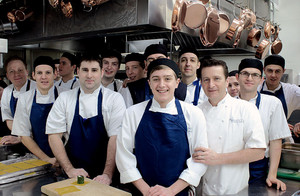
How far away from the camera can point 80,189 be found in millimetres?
1396

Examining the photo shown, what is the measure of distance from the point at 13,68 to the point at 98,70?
139 cm

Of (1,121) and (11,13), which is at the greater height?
(11,13)

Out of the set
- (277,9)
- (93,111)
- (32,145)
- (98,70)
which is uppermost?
(277,9)

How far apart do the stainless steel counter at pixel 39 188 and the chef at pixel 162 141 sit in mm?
388

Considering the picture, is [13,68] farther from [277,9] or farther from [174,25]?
[277,9]

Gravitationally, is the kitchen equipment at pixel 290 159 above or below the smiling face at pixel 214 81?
below

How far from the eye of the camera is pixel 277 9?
514cm

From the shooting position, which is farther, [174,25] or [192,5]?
[192,5]

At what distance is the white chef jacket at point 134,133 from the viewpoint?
5.17ft

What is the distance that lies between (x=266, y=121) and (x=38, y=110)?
177cm

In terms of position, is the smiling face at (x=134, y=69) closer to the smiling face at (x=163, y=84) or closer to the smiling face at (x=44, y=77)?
the smiling face at (x=44, y=77)

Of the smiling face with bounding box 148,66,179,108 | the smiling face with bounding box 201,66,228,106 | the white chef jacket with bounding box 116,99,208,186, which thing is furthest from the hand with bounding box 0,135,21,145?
the smiling face with bounding box 201,66,228,106

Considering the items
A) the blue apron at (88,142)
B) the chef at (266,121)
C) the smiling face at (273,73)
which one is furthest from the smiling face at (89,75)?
the smiling face at (273,73)

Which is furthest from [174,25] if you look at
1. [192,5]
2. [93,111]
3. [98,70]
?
[93,111]
